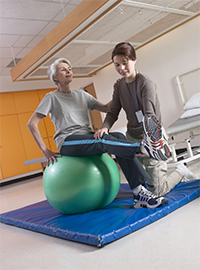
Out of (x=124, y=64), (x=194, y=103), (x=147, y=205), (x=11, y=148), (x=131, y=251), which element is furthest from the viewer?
(x=11, y=148)

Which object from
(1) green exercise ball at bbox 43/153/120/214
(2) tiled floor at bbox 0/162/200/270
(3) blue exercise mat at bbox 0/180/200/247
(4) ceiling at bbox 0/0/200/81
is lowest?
(2) tiled floor at bbox 0/162/200/270

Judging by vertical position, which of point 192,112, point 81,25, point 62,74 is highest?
point 81,25

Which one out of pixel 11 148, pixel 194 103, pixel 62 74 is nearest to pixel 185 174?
pixel 62 74

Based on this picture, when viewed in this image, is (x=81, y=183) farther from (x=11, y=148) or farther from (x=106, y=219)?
(x=11, y=148)

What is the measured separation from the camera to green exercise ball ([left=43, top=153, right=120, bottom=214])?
213cm

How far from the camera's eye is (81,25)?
3.61 meters

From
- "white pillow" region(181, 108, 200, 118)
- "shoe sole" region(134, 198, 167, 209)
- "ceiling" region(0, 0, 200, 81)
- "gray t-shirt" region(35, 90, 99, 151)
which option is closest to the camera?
"shoe sole" region(134, 198, 167, 209)

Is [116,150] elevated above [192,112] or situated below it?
below

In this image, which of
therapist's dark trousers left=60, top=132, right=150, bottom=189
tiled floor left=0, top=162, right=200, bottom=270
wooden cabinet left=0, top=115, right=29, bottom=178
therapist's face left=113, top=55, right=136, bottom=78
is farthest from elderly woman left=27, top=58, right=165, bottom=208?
wooden cabinet left=0, top=115, right=29, bottom=178

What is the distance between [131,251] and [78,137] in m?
1.01

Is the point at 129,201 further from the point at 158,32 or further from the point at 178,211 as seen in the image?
the point at 158,32

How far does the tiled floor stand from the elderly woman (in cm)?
29

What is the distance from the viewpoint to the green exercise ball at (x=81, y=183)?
7.00 ft

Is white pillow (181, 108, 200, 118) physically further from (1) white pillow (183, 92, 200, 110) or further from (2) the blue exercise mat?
(2) the blue exercise mat
